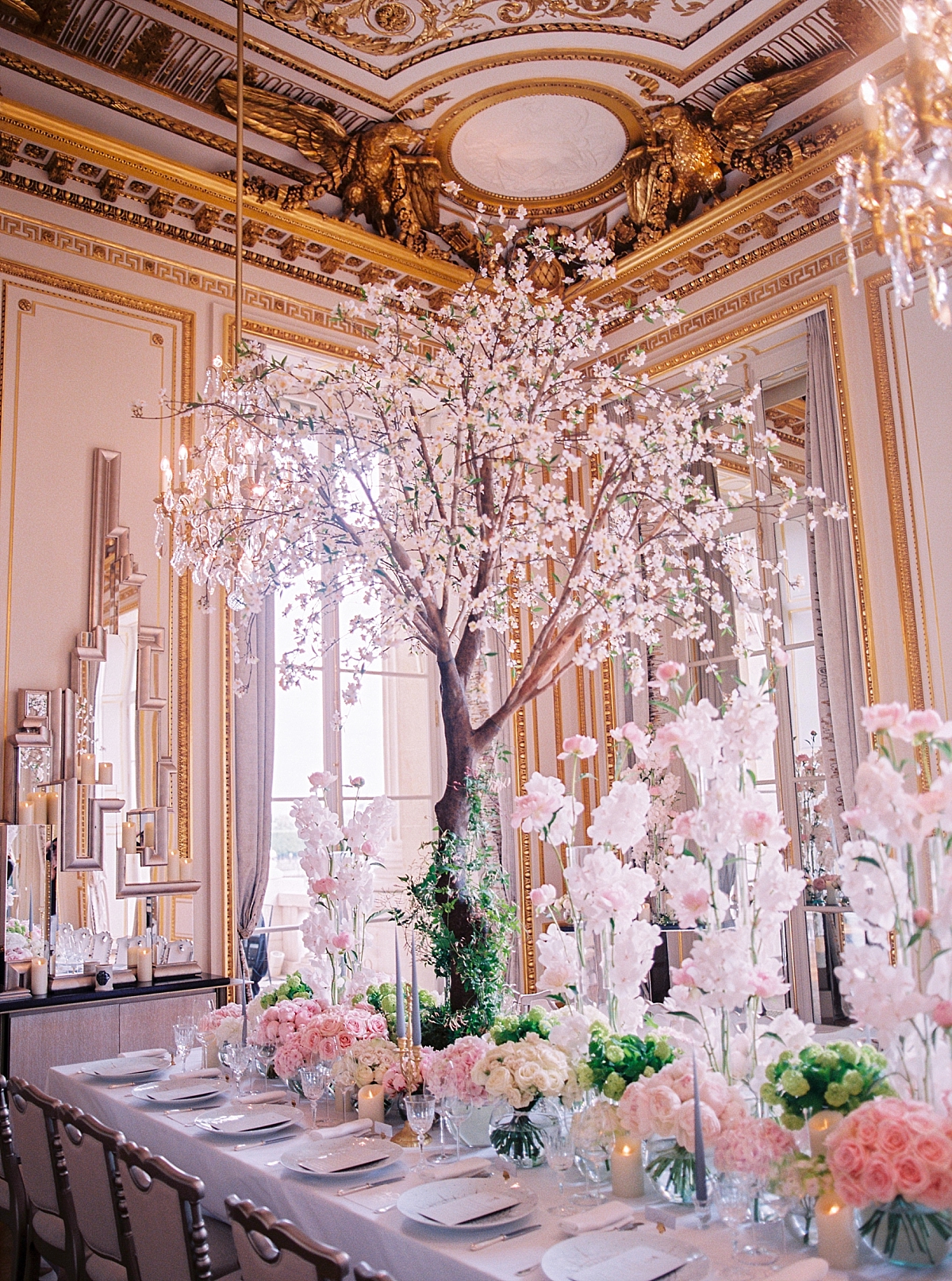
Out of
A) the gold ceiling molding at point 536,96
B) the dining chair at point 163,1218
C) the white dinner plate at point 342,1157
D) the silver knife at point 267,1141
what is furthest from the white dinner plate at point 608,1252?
the gold ceiling molding at point 536,96

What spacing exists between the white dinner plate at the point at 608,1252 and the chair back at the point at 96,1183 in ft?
3.67

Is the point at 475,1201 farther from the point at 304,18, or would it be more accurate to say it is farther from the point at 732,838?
the point at 304,18

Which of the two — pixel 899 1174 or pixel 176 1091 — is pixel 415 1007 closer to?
pixel 176 1091

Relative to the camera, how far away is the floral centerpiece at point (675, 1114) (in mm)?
2158

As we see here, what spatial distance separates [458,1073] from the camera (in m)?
2.62

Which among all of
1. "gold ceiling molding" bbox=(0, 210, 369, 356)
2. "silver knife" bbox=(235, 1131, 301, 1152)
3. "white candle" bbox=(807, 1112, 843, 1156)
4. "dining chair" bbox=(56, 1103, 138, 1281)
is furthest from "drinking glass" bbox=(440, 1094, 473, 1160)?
"gold ceiling molding" bbox=(0, 210, 369, 356)

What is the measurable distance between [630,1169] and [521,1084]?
0.96ft

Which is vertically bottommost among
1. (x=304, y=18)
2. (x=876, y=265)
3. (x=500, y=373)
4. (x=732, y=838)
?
(x=732, y=838)

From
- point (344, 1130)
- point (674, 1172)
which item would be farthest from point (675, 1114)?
point (344, 1130)

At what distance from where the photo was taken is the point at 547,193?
6352 millimetres

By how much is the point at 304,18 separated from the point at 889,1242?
198 inches

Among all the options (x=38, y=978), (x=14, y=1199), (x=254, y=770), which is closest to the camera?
(x=14, y=1199)

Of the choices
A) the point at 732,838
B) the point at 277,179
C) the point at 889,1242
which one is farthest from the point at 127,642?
the point at 889,1242

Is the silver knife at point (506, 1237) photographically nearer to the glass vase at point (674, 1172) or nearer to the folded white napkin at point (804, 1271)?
the glass vase at point (674, 1172)
